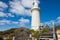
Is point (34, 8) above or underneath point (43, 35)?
above

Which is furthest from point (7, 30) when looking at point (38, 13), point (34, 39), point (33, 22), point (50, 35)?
point (50, 35)

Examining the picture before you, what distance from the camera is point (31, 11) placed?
141ft

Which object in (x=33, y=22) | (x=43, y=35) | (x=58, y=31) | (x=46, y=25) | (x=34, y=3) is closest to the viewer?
(x=58, y=31)

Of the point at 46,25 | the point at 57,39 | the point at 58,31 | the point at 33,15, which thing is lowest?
the point at 57,39

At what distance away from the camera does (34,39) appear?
25.6 metres

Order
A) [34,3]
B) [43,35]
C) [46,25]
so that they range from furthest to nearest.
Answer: [34,3] → [46,25] → [43,35]

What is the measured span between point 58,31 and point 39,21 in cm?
1878

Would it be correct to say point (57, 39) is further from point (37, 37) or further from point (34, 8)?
point (34, 8)

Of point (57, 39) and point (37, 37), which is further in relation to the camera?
point (37, 37)

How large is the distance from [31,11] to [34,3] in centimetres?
329

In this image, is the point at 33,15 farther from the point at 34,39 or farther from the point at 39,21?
the point at 34,39

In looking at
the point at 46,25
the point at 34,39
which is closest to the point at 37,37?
the point at 34,39

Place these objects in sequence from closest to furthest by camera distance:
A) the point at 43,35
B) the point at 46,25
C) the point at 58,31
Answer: the point at 58,31 < the point at 43,35 < the point at 46,25

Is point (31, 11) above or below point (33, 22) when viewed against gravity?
above
